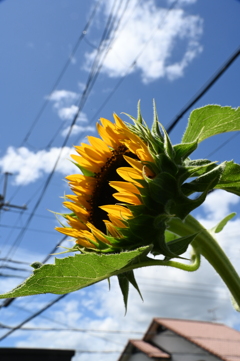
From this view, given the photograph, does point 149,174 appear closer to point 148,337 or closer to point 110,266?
point 110,266

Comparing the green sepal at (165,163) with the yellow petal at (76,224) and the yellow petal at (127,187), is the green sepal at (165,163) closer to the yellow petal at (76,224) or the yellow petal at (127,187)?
the yellow petal at (127,187)

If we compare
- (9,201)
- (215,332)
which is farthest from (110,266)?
(215,332)

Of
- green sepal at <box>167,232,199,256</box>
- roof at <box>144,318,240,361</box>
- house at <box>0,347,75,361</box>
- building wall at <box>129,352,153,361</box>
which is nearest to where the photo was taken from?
green sepal at <box>167,232,199,256</box>

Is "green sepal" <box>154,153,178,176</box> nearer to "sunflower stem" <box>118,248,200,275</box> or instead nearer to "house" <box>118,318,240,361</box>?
"sunflower stem" <box>118,248,200,275</box>

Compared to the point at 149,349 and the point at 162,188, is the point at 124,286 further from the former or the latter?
the point at 149,349

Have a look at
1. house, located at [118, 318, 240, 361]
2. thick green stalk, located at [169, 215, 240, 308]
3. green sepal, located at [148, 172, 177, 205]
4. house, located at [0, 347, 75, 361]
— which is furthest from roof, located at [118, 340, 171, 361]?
green sepal, located at [148, 172, 177, 205]

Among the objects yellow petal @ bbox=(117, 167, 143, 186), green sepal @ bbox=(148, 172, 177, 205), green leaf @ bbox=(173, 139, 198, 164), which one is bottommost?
green sepal @ bbox=(148, 172, 177, 205)

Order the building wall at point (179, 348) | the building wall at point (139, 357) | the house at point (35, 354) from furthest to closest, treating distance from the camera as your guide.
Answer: the building wall at point (139, 357) < the house at point (35, 354) < the building wall at point (179, 348)

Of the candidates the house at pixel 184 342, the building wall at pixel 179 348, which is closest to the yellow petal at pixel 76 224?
the house at pixel 184 342
